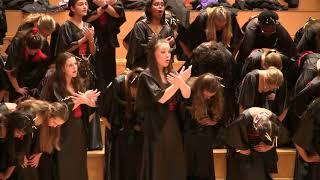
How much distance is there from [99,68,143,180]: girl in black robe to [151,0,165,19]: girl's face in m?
0.85

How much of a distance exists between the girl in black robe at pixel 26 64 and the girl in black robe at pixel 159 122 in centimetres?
124

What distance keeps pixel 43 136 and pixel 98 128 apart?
3.77 ft

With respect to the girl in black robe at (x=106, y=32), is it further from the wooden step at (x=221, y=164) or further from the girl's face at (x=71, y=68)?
the girl's face at (x=71, y=68)

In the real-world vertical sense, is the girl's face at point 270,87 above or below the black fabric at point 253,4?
below

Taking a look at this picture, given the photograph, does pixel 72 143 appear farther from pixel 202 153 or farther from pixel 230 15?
pixel 230 15

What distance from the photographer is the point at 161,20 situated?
6.12 m

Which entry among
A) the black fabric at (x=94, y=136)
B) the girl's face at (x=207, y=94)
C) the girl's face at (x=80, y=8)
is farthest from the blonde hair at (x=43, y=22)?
the girl's face at (x=207, y=94)

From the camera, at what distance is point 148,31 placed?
239 inches

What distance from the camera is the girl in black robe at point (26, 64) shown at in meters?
5.83

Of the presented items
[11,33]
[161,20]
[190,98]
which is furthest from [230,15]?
[11,33]

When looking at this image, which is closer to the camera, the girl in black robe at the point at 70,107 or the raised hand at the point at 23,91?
the girl in black robe at the point at 70,107

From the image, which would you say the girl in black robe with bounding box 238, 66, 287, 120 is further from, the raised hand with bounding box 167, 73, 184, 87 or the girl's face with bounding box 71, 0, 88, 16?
the girl's face with bounding box 71, 0, 88, 16

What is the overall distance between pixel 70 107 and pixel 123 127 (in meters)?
0.56

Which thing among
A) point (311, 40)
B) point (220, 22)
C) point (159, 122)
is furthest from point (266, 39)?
point (159, 122)
